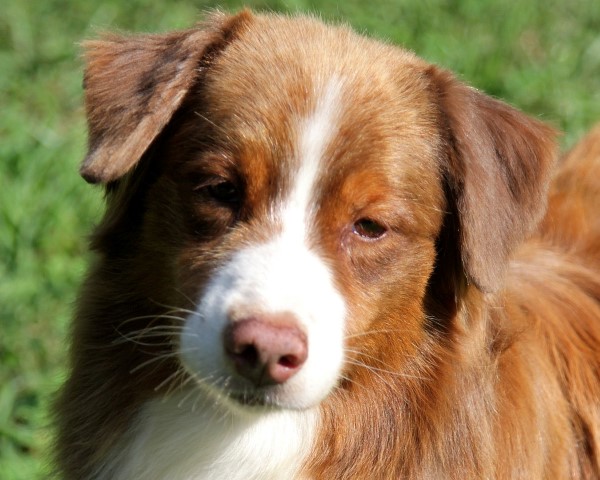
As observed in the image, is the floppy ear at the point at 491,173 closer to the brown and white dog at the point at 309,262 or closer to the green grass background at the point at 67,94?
the brown and white dog at the point at 309,262

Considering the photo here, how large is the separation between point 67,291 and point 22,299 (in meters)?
0.31

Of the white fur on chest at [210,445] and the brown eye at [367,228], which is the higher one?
the brown eye at [367,228]

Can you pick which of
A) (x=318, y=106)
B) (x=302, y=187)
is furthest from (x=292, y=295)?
(x=318, y=106)

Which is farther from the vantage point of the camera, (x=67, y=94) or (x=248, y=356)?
(x=67, y=94)

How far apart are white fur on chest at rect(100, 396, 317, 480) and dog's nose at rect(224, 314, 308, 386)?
20.6 inches

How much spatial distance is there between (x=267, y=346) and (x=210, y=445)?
0.95 m

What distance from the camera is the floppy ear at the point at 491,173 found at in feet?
13.3

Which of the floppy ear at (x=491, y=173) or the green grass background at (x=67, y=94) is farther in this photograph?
the green grass background at (x=67, y=94)

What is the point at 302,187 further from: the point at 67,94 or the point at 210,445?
the point at 67,94

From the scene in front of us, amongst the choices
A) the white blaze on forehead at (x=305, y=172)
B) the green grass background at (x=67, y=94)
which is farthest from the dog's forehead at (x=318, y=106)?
the green grass background at (x=67, y=94)

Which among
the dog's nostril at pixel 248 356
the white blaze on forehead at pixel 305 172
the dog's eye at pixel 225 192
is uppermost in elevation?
the white blaze on forehead at pixel 305 172

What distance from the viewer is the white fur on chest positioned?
4227 millimetres

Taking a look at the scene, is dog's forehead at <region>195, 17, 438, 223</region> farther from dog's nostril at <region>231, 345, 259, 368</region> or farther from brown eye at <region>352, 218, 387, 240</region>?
dog's nostril at <region>231, 345, 259, 368</region>

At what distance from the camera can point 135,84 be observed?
13.5ft
